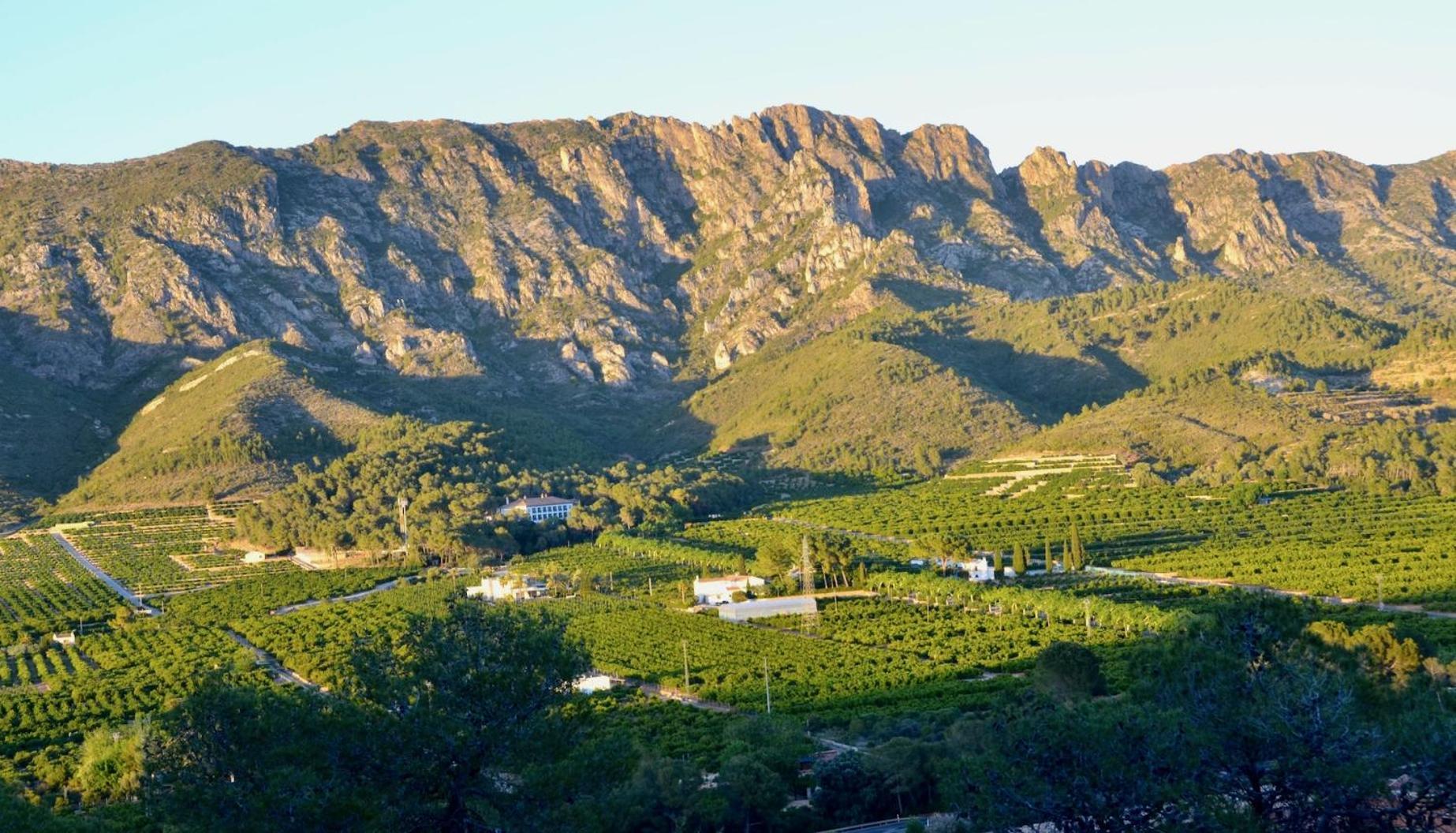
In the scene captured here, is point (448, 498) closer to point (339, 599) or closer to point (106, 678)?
point (339, 599)

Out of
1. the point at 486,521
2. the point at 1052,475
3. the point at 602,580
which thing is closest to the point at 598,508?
the point at 486,521

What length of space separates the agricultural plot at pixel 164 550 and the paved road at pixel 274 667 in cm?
2110

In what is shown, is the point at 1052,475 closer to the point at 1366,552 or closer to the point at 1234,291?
the point at 1366,552

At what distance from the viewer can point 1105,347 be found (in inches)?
7096

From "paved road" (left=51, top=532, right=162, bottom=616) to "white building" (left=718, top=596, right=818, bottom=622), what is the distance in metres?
35.2

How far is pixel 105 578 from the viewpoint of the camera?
10319cm

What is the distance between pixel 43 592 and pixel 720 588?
148ft

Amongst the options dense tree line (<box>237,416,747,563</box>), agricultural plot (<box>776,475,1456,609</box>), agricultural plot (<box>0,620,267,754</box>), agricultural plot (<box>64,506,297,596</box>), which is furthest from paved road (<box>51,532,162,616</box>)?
agricultural plot (<box>776,475,1456,609</box>)

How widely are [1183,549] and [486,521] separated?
175 ft

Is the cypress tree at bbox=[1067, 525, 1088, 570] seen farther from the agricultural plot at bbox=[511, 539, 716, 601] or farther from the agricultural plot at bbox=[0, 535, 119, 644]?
the agricultural plot at bbox=[0, 535, 119, 644]

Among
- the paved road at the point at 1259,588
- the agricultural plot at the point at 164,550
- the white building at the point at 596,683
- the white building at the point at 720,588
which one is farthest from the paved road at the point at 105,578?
the paved road at the point at 1259,588

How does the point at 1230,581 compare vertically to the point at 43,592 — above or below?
below

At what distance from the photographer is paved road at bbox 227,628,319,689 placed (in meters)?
65.2

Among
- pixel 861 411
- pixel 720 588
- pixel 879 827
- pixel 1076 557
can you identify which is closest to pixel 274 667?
pixel 720 588
